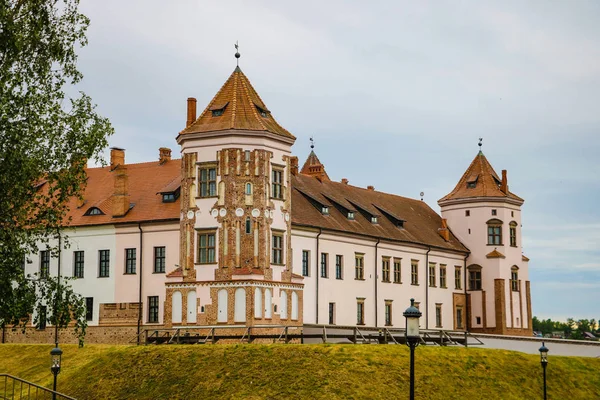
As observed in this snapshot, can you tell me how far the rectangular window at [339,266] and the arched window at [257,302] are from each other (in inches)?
439

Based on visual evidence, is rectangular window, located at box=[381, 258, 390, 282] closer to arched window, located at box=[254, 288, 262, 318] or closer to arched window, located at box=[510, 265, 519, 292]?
arched window, located at box=[510, 265, 519, 292]

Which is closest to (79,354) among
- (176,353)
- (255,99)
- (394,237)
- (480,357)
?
(176,353)

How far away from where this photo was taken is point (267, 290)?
52.9 meters

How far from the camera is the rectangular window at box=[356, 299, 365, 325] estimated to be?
64188mm

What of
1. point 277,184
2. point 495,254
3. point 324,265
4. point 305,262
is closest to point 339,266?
point 324,265

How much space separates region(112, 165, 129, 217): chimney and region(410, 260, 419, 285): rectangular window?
70.6 ft

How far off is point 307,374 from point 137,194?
26.0m

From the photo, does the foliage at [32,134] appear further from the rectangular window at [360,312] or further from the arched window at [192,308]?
the rectangular window at [360,312]

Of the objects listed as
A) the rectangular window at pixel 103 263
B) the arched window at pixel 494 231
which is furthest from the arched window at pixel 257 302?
the arched window at pixel 494 231

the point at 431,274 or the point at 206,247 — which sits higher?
the point at 206,247

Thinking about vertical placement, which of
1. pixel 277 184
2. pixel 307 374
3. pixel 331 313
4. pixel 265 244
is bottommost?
pixel 307 374

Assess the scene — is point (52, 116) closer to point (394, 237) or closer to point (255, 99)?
point (255, 99)

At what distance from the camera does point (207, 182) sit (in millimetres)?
54062

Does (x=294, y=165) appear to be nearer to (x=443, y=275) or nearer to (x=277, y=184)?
(x=277, y=184)
